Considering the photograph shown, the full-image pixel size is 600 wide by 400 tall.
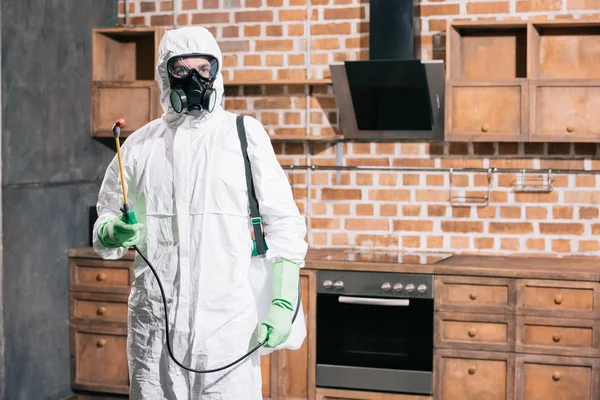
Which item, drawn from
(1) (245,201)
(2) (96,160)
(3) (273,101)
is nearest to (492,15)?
(3) (273,101)

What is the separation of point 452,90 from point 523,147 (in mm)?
518

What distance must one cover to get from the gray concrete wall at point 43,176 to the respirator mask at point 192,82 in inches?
77.1

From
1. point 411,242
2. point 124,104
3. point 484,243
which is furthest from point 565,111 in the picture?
point 124,104

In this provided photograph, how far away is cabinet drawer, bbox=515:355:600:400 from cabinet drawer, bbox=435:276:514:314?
0.81 ft

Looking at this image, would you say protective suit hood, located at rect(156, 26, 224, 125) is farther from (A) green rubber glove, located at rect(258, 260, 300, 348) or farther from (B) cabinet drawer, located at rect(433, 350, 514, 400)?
(B) cabinet drawer, located at rect(433, 350, 514, 400)

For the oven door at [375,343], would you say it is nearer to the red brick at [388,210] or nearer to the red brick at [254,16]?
the red brick at [388,210]

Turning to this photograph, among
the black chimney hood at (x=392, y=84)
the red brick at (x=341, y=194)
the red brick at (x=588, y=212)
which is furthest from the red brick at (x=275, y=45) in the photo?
the red brick at (x=588, y=212)

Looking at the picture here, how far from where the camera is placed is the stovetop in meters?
4.42

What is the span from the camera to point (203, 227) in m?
2.45

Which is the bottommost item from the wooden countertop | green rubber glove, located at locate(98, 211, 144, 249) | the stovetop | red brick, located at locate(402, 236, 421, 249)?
the wooden countertop

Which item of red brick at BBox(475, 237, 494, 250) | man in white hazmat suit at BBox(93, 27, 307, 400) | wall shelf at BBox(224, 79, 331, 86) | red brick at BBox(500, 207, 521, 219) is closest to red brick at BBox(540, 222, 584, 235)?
red brick at BBox(500, 207, 521, 219)

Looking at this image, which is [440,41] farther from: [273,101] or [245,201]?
[245,201]

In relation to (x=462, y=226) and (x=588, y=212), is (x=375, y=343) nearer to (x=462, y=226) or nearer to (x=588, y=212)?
(x=462, y=226)

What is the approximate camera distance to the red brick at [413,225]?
483 cm
